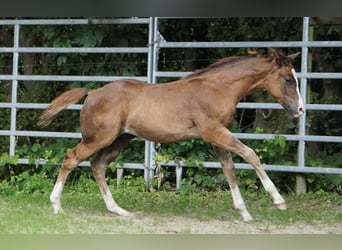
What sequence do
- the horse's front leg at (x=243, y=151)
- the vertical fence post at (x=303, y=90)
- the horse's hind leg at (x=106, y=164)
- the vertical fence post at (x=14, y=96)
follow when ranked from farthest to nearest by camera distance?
1. the vertical fence post at (x=14, y=96)
2. the vertical fence post at (x=303, y=90)
3. the horse's hind leg at (x=106, y=164)
4. the horse's front leg at (x=243, y=151)

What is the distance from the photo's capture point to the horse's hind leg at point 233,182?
16.2ft

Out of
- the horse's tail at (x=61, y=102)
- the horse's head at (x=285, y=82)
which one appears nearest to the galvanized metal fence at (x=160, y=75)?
the horse's tail at (x=61, y=102)

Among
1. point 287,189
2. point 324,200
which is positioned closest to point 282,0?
point 324,200

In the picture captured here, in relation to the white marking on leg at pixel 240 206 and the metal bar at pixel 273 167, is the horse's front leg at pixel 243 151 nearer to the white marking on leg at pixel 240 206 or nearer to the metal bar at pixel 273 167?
the white marking on leg at pixel 240 206

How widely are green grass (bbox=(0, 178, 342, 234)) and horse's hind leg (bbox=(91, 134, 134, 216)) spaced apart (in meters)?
0.14

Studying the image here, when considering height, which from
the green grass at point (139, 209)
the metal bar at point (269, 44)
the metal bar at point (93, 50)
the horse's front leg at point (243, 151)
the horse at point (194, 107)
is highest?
the metal bar at point (269, 44)

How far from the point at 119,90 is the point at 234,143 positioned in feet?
4.26

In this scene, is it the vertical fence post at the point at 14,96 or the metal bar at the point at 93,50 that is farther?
the vertical fence post at the point at 14,96

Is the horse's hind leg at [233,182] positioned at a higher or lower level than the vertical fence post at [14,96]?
lower

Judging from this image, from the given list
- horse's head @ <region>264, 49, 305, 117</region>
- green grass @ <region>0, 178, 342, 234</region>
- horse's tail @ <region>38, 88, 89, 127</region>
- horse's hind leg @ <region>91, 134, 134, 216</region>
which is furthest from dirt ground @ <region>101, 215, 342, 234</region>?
horse's tail @ <region>38, 88, 89, 127</region>

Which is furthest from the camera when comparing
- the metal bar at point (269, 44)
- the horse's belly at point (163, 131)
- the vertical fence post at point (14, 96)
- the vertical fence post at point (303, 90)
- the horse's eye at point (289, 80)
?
the vertical fence post at point (14, 96)

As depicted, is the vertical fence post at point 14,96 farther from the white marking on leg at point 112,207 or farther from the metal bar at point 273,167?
the white marking on leg at point 112,207

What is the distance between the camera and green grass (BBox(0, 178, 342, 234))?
445 centimetres

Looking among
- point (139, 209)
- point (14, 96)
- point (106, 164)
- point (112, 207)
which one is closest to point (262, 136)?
point (139, 209)
